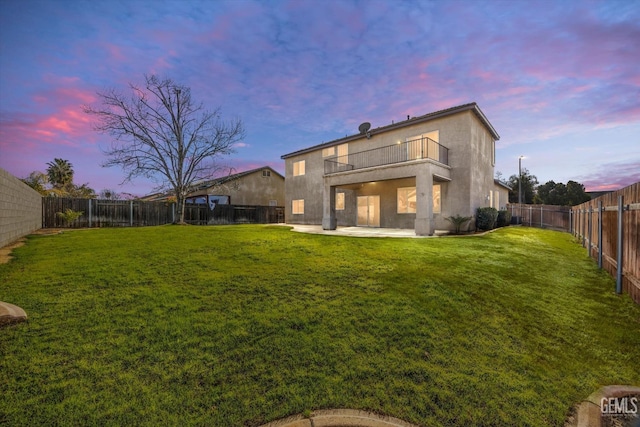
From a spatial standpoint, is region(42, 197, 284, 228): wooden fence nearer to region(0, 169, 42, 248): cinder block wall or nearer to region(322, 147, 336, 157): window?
region(0, 169, 42, 248): cinder block wall

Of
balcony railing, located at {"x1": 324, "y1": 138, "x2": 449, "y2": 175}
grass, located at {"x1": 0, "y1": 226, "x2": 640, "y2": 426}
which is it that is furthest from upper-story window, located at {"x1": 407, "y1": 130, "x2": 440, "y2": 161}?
grass, located at {"x1": 0, "y1": 226, "x2": 640, "y2": 426}

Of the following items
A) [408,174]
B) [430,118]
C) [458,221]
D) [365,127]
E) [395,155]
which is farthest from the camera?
[365,127]

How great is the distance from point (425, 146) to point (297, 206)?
38.5 ft

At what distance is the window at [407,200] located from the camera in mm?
15959

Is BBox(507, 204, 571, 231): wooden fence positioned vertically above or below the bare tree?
below

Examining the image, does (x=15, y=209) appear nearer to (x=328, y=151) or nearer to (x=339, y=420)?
(x=339, y=420)

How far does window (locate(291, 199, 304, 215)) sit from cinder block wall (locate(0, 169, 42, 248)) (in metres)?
15.5

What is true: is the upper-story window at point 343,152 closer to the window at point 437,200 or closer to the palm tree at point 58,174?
the window at point 437,200

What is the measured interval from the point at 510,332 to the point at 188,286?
208 inches

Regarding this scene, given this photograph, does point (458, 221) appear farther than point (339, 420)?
Yes

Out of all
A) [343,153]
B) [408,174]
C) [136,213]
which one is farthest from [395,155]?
[136,213]

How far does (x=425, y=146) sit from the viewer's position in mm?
14484

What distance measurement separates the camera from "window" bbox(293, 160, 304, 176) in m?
22.2

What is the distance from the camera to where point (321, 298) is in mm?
4391
